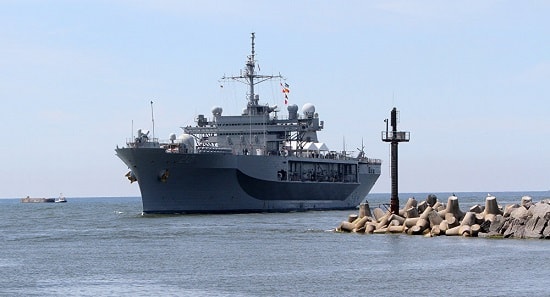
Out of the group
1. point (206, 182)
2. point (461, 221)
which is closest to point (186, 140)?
point (206, 182)

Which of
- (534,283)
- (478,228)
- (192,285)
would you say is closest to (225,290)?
(192,285)

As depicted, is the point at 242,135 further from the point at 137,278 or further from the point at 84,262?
the point at 137,278

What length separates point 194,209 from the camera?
72938 mm

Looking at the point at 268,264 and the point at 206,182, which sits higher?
the point at 206,182

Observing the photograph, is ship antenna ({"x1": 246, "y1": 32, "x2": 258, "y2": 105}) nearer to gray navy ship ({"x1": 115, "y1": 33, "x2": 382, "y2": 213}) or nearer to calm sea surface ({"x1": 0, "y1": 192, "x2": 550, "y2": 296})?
gray navy ship ({"x1": 115, "y1": 33, "x2": 382, "y2": 213})

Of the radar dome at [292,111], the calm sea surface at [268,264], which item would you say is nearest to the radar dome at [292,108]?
the radar dome at [292,111]

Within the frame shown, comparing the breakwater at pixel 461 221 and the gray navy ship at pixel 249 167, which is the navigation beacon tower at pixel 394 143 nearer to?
the breakwater at pixel 461 221

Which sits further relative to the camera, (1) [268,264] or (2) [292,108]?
(2) [292,108]

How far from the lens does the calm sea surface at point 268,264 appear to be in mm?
30500

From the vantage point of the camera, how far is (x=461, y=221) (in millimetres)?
48562

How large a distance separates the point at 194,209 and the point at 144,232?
54.4 ft

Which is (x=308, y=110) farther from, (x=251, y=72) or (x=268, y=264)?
(x=268, y=264)

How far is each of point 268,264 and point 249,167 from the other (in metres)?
37.2

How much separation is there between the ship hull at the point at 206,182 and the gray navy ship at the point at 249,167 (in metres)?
0.07
